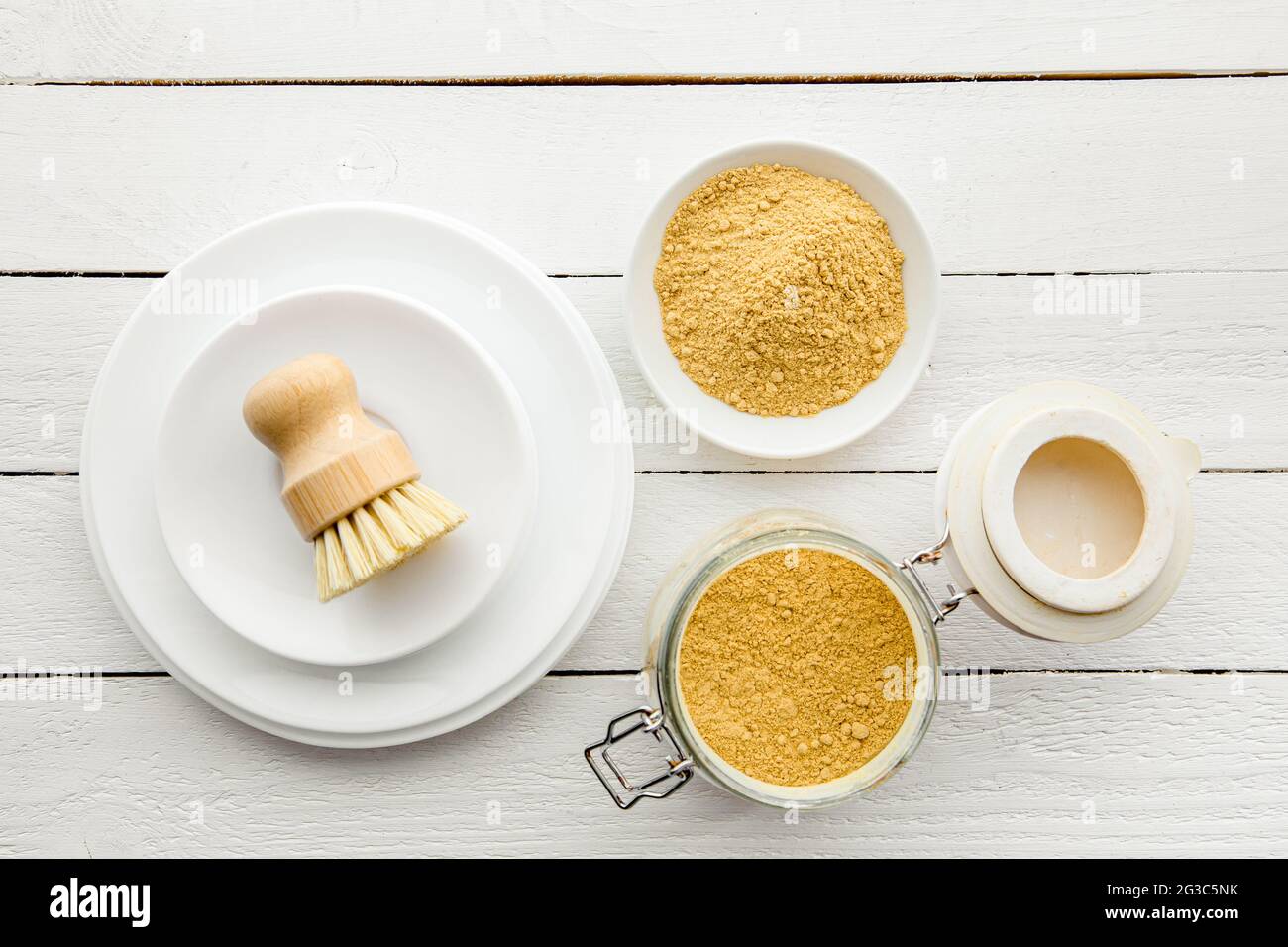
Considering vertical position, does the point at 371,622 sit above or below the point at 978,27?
below

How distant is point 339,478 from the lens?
0.56 metres

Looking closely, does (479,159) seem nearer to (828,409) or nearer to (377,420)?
(377,420)

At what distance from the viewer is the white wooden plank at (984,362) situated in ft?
2.24

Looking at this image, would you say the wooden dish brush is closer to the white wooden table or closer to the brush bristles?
the brush bristles

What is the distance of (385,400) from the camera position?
0.62 metres

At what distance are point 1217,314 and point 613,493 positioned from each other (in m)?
0.49

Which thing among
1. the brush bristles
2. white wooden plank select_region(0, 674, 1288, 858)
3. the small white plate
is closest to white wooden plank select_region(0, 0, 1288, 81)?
the small white plate

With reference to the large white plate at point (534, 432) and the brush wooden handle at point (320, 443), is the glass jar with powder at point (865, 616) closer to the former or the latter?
the large white plate at point (534, 432)

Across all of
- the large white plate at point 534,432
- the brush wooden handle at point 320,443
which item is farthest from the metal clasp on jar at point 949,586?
the brush wooden handle at point 320,443

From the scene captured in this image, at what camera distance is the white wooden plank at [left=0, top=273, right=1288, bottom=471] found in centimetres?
A: 68

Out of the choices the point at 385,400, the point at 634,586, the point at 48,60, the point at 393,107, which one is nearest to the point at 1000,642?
the point at 634,586

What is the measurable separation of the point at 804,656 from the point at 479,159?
1.44 ft

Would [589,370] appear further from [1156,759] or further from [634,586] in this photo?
[1156,759]

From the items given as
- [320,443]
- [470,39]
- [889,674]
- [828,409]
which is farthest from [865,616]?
[470,39]
